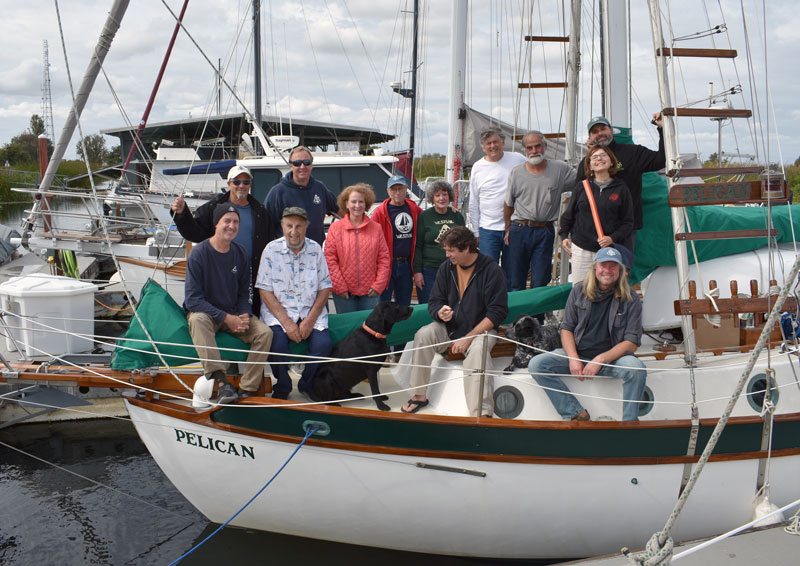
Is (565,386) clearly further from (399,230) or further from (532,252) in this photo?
(399,230)

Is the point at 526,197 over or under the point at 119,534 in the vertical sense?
over

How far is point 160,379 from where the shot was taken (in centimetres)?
439

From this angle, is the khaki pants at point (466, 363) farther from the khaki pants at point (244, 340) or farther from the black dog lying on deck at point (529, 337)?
the khaki pants at point (244, 340)

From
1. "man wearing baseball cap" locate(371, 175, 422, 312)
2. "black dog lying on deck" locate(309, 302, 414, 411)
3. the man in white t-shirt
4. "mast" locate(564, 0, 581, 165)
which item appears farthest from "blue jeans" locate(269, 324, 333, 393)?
"mast" locate(564, 0, 581, 165)

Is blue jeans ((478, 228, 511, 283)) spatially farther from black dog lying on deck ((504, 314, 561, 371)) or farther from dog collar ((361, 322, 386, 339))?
dog collar ((361, 322, 386, 339))

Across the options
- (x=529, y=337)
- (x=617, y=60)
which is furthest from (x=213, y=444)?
(x=617, y=60)

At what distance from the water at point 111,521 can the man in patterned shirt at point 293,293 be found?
958 mm

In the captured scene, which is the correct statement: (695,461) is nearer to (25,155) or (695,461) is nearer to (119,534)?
(119,534)

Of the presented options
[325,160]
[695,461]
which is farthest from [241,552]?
[325,160]

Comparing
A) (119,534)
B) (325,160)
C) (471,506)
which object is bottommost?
(119,534)

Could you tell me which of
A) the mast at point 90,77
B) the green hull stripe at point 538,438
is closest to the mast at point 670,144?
the green hull stripe at point 538,438

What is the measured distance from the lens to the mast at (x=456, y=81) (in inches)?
324

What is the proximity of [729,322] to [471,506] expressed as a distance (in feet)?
7.48

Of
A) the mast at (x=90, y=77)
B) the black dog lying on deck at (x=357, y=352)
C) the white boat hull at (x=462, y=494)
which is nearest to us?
the white boat hull at (x=462, y=494)
